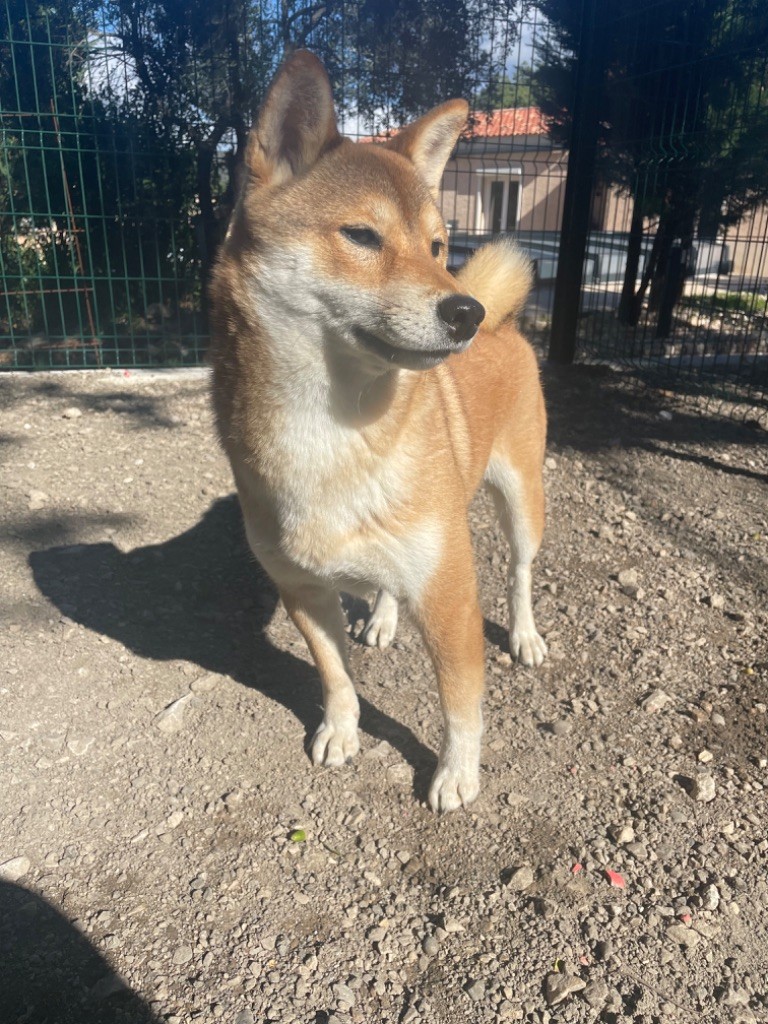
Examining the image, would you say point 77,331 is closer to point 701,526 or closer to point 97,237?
point 97,237

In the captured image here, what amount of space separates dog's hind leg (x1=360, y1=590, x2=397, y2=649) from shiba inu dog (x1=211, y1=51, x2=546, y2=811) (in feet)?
2.59

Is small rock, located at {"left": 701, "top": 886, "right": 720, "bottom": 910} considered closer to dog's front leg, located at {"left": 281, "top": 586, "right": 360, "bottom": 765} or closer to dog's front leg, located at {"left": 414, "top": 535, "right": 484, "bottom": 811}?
dog's front leg, located at {"left": 414, "top": 535, "right": 484, "bottom": 811}

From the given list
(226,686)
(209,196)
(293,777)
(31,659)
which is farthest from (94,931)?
(209,196)

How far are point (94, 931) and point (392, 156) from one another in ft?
7.11

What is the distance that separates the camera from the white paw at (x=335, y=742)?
2566 mm

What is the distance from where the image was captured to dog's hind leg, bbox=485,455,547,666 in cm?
313

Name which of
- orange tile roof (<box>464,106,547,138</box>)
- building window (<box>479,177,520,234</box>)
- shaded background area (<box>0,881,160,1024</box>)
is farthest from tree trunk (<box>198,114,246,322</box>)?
shaded background area (<box>0,881,160,1024</box>)

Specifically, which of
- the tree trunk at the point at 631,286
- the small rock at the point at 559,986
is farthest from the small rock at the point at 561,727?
the tree trunk at the point at 631,286

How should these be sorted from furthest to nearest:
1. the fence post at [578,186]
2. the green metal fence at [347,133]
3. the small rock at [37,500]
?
the fence post at [578,186] < the green metal fence at [347,133] < the small rock at [37,500]

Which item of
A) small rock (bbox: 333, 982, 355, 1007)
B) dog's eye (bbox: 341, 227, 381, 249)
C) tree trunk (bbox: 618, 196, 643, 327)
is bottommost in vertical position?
small rock (bbox: 333, 982, 355, 1007)

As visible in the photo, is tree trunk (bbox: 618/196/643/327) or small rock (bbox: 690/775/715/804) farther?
tree trunk (bbox: 618/196/643/327)

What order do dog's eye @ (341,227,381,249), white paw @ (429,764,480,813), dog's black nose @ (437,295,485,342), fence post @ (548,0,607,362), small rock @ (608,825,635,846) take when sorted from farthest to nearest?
fence post @ (548,0,607,362)
white paw @ (429,764,480,813)
small rock @ (608,825,635,846)
dog's eye @ (341,227,381,249)
dog's black nose @ (437,295,485,342)

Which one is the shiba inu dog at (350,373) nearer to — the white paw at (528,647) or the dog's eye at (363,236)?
the dog's eye at (363,236)

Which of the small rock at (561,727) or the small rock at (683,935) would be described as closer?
the small rock at (683,935)
